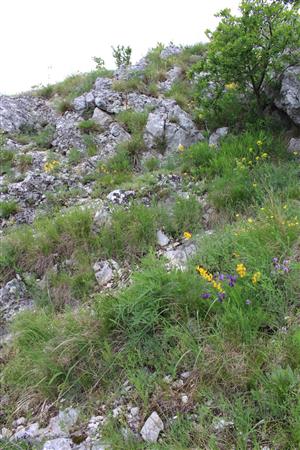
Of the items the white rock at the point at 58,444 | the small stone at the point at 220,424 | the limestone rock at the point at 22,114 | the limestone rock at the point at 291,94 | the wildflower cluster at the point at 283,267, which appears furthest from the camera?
the limestone rock at the point at 22,114

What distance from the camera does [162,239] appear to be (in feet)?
13.9

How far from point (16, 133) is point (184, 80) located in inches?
162

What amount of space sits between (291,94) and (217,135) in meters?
1.30

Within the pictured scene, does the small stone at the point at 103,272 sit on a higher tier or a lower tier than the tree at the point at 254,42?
lower

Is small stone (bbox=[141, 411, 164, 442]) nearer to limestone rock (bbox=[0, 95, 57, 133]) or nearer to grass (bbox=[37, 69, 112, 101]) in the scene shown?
limestone rock (bbox=[0, 95, 57, 133])

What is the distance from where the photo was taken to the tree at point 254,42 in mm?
4961

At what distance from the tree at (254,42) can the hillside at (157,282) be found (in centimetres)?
40

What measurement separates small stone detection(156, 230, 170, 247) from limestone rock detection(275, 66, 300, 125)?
300 centimetres

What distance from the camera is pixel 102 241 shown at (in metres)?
4.23

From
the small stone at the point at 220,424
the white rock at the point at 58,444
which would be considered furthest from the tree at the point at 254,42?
the white rock at the point at 58,444

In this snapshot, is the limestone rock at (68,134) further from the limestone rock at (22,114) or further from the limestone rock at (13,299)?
the limestone rock at (13,299)

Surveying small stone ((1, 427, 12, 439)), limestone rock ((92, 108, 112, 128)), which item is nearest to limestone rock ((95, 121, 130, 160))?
limestone rock ((92, 108, 112, 128))

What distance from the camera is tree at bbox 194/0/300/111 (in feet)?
16.3

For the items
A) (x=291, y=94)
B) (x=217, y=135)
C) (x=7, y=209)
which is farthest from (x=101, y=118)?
(x=291, y=94)
